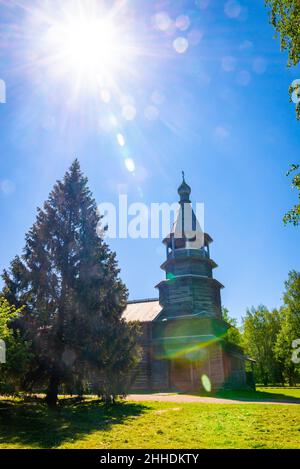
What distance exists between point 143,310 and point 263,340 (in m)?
30.6

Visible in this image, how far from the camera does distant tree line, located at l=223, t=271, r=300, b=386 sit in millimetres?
39569

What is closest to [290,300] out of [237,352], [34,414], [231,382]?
[237,352]

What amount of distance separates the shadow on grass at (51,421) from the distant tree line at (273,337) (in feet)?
103

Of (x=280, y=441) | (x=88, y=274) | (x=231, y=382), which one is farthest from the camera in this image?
(x=231, y=382)

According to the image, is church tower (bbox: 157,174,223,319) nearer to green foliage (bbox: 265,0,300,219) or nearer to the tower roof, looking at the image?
the tower roof

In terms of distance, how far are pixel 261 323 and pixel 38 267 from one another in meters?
50.5

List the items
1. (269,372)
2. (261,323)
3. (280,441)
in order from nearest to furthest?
(280,441), (269,372), (261,323)

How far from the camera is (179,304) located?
29.5 metres

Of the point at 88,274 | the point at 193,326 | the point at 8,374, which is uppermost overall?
the point at 88,274

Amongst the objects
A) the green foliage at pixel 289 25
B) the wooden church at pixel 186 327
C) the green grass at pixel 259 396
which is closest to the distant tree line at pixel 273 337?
the wooden church at pixel 186 327

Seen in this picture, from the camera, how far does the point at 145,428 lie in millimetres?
8930

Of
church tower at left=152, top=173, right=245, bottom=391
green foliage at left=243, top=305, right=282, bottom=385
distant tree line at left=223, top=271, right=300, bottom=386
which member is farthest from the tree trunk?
green foliage at left=243, top=305, right=282, bottom=385
